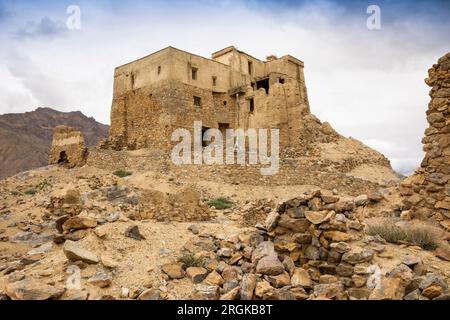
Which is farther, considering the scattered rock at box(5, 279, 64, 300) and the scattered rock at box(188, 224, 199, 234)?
the scattered rock at box(188, 224, 199, 234)

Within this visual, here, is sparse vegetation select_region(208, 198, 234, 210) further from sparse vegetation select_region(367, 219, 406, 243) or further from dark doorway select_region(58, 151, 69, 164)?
dark doorway select_region(58, 151, 69, 164)

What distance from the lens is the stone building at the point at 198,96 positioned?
71.1 ft

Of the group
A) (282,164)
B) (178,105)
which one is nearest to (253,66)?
(178,105)

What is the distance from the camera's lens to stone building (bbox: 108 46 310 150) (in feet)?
71.1

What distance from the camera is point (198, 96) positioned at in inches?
971

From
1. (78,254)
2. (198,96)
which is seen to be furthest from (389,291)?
(198,96)

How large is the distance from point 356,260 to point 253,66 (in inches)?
966

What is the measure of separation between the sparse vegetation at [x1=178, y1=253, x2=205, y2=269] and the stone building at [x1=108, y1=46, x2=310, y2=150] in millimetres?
15460

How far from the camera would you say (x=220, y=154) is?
19.1m

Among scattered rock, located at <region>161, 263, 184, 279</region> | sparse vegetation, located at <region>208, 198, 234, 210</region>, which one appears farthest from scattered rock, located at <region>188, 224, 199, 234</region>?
sparse vegetation, located at <region>208, 198, 234, 210</region>

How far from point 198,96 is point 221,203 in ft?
36.8

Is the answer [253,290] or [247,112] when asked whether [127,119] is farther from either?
[253,290]

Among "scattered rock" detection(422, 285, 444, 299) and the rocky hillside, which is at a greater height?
the rocky hillside

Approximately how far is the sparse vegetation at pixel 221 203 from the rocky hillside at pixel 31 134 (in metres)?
39.7
